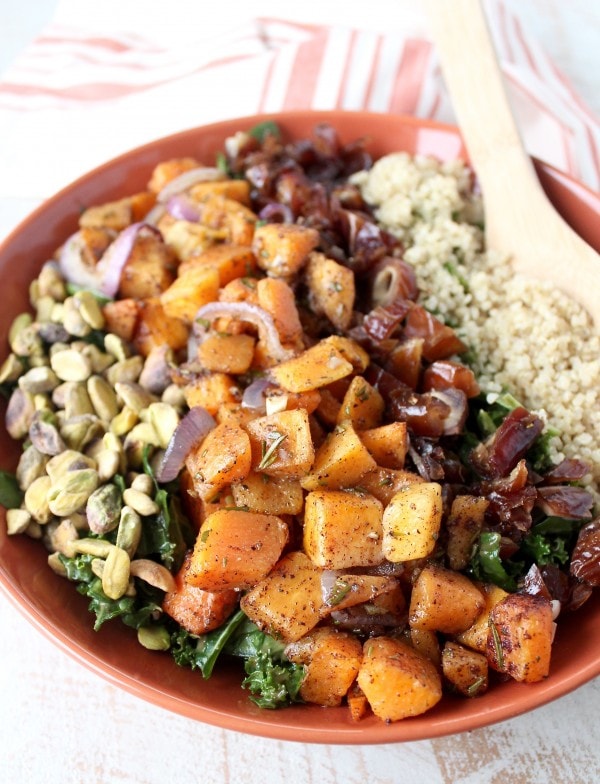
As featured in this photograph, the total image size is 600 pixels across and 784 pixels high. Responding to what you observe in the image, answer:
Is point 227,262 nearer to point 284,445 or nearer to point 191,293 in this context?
point 191,293

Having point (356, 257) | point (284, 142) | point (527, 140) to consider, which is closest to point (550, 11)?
point (527, 140)

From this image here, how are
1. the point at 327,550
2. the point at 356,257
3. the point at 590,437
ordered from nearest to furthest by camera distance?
1. the point at 327,550
2. the point at 590,437
3. the point at 356,257

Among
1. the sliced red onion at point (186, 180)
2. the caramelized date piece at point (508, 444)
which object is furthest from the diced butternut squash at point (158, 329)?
the caramelized date piece at point (508, 444)

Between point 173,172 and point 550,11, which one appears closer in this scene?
point 173,172

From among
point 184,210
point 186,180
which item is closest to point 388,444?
point 184,210

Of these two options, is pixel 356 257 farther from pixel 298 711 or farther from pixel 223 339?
pixel 298 711
